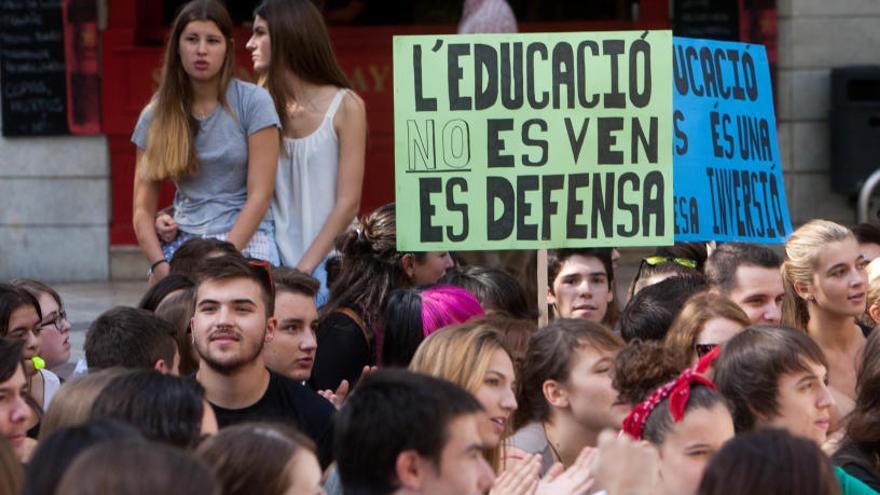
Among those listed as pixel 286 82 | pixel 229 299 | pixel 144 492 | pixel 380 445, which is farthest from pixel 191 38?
pixel 144 492

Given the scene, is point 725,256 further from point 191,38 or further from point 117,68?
point 117,68

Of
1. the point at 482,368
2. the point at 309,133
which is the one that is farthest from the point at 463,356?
the point at 309,133

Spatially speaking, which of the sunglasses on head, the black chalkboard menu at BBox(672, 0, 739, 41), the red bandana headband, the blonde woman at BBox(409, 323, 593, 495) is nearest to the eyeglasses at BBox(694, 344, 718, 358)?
the blonde woman at BBox(409, 323, 593, 495)

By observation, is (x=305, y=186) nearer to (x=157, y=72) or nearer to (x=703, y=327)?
(x=703, y=327)

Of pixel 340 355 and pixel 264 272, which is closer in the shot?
pixel 264 272

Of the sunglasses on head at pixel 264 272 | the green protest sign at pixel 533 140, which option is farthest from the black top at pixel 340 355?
the sunglasses on head at pixel 264 272

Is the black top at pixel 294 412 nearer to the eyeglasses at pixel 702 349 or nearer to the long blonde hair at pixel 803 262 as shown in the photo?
the eyeglasses at pixel 702 349

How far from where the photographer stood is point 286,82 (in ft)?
24.8

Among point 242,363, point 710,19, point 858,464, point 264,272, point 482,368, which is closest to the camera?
point 858,464

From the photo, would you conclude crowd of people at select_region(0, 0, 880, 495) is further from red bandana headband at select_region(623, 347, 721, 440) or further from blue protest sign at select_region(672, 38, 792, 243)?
blue protest sign at select_region(672, 38, 792, 243)

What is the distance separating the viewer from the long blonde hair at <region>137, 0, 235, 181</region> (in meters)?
7.29

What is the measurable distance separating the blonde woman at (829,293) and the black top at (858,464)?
1698 millimetres

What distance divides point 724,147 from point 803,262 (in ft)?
2.98

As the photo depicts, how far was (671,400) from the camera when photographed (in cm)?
454
